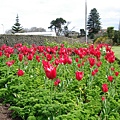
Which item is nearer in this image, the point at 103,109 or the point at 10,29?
the point at 103,109

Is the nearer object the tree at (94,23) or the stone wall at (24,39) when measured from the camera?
the stone wall at (24,39)

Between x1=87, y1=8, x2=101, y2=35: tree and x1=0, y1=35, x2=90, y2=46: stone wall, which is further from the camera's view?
x1=87, y1=8, x2=101, y2=35: tree

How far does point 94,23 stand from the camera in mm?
74938

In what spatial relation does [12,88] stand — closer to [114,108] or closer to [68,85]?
[68,85]

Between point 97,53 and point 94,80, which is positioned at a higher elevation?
point 97,53

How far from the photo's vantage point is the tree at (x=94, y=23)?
242 feet

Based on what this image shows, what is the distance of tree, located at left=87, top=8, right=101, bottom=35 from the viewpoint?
73750 mm

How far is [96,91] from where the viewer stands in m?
4.68

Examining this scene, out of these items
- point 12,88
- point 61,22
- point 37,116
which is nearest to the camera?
point 37,116

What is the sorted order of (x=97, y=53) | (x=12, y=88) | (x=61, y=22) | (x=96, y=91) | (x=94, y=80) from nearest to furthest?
(x=96, y=91)
(x=12, y=88)
(x=94, y=80)
(x=97, y=53)
(x=61, y=22)

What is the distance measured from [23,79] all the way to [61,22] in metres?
69.9

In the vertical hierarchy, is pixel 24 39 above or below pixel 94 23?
below

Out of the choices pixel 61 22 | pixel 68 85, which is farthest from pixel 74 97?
pixel 61 22

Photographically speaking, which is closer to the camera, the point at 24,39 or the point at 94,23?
the point at 24,39
